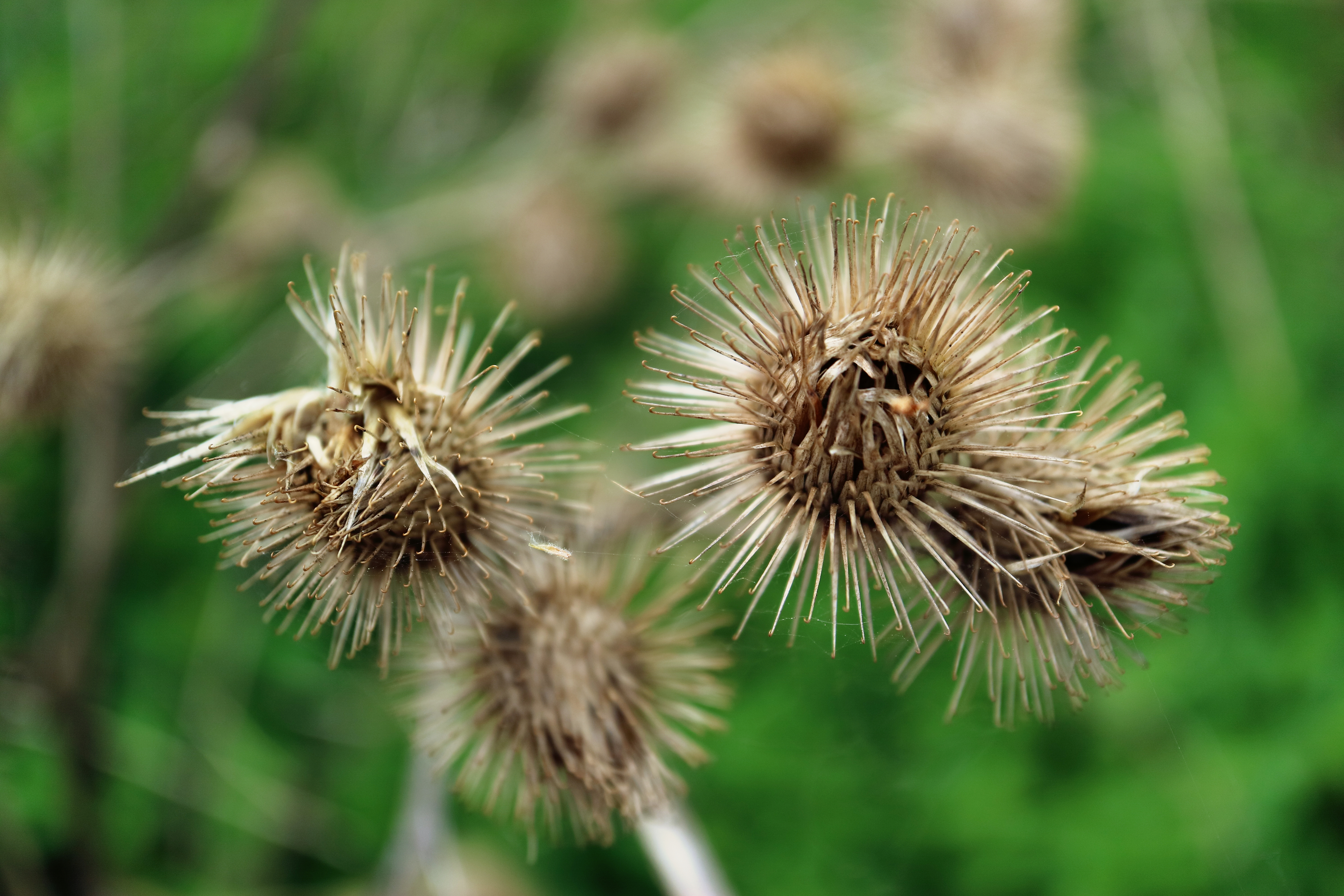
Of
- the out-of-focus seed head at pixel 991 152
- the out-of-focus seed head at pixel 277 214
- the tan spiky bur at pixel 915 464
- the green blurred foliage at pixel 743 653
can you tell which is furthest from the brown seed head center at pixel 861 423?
the out-of-focus seed head at pixel 277 214

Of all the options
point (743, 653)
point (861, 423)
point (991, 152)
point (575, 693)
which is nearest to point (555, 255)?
point (991, 152)

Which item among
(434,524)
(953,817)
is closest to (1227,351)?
(953,817)

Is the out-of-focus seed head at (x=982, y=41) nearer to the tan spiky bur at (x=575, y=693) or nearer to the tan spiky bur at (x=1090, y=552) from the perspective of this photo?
the tan spiky bur at (x=1090, y=552)

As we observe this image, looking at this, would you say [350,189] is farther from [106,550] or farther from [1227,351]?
[1227,351]

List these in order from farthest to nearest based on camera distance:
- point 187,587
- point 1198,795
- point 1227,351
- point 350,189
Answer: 1. point 350,189
2. point 187,587
3. point 1227,351
4. point 1198,795

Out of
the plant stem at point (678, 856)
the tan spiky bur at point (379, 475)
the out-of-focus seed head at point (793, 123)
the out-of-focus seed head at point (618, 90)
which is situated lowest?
the plant stem at point (678, 856)

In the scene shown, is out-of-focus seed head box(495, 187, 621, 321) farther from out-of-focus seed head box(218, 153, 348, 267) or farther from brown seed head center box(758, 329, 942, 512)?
brown seed head center box(758, 329, 942, 512)
